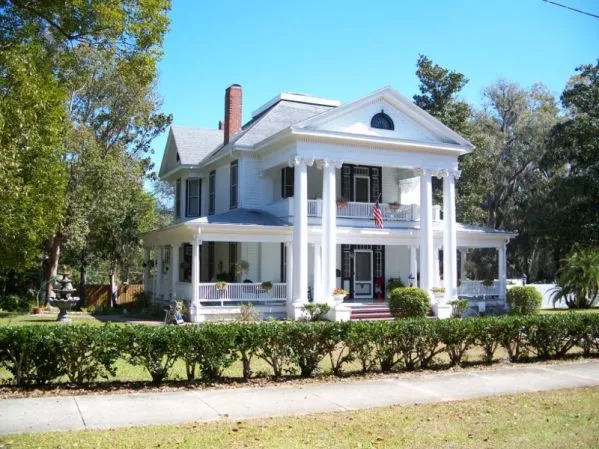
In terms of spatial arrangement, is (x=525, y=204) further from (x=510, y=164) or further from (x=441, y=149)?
(x=441, y=149)

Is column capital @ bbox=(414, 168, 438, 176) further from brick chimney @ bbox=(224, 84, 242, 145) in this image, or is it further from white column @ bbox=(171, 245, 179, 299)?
white column @ bbox=(171, 245, 179, 299)

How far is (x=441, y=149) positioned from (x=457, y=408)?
1847 centimetres

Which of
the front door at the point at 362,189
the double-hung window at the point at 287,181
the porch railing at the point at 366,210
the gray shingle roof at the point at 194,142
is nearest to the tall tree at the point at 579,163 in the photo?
the porch railing at the point at 366,210

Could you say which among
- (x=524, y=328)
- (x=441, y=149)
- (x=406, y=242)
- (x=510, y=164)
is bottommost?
(x=524, y=328)

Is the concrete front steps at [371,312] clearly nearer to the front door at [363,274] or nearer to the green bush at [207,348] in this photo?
the front door at [363,274]

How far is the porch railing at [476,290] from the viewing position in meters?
27.2

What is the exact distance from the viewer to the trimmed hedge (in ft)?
30.6

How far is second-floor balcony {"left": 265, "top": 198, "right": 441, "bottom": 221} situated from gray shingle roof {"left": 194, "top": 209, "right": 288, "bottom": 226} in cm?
46

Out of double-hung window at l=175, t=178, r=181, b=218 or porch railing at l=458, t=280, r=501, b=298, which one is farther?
double-hung window at l=175, t=178, r=181, b=218

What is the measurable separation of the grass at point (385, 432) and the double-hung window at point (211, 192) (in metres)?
22.1

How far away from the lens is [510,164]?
152ft

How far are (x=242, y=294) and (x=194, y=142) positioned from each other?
37.4 ft

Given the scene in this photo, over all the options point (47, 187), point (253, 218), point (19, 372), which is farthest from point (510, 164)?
point (19, 372)

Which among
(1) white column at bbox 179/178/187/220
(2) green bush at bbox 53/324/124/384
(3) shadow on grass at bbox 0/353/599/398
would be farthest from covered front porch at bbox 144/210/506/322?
(2) green bush at bbox 53/324/124/384
